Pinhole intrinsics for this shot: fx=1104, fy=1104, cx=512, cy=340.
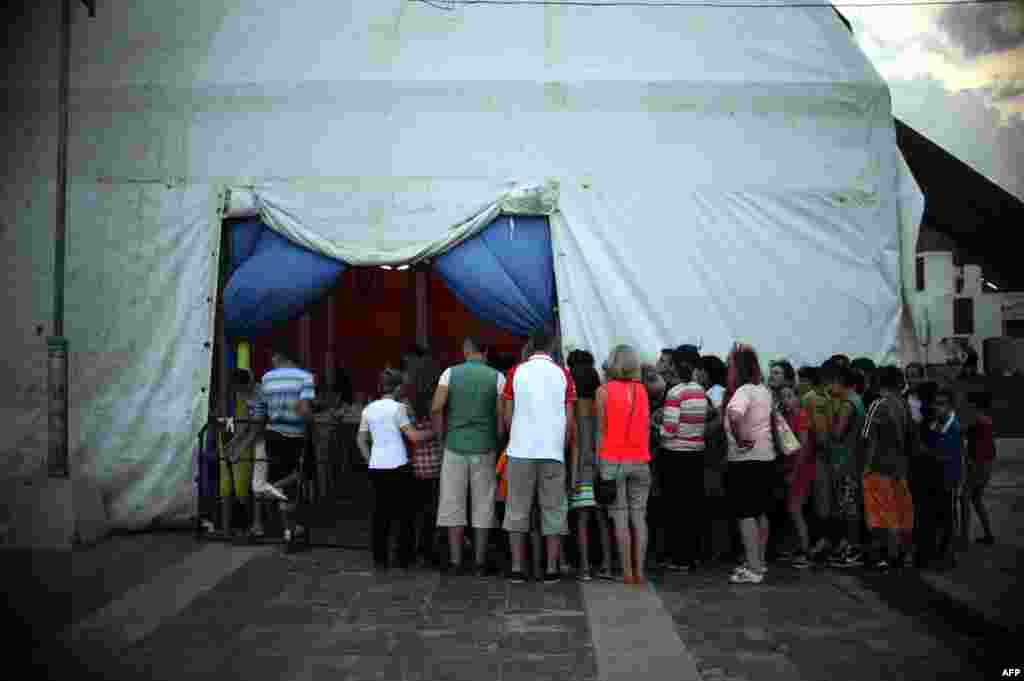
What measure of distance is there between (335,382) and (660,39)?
6373mm

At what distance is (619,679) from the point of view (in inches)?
237

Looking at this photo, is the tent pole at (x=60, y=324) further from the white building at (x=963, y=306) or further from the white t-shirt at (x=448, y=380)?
the white building at (x=963, y=306)

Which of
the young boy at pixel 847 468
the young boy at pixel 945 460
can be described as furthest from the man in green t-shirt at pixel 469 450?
the young boy at pixel 945 460

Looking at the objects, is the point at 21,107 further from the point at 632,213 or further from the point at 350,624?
the point at 350,624

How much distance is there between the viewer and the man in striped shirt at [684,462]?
8969 millimetres

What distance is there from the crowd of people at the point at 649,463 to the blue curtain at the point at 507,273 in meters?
0.86

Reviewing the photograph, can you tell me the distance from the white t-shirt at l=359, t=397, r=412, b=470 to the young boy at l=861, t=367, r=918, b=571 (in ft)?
12.8

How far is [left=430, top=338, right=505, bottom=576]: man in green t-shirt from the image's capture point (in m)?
9.12

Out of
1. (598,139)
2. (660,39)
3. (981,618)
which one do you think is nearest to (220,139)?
(598,139)

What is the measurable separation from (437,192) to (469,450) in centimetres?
323

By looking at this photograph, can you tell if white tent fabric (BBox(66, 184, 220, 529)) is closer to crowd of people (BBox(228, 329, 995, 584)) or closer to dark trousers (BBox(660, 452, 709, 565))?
crowd of people (BBox(228, 329, 995, 584))

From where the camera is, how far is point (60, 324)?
34.2 feet

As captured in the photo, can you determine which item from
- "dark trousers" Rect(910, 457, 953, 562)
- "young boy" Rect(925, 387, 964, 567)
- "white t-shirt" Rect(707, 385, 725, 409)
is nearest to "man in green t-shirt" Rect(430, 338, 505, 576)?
"white t-shirt" Rect(707, 385, 725, 409)

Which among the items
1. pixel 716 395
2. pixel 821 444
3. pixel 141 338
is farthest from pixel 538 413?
pixel 141 338
